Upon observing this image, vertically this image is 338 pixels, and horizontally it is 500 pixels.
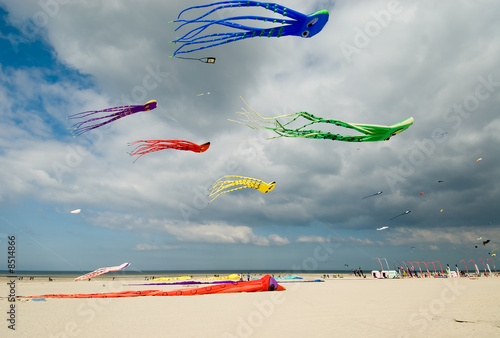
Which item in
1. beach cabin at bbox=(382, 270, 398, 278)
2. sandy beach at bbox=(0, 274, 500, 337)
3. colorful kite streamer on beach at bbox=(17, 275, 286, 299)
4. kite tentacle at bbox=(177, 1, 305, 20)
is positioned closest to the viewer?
kite tentacle at bbox=(177, 1, 305, 20)

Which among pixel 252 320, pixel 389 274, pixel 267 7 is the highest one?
pixel 267 7

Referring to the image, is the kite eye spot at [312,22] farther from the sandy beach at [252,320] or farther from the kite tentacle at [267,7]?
the sandy beach at [252,320]

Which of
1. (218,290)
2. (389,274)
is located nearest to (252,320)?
(218,290)

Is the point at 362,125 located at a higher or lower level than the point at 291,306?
higher

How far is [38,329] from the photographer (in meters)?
8.64

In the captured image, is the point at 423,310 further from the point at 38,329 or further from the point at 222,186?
the point at 38,329

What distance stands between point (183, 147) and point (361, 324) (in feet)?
32.8

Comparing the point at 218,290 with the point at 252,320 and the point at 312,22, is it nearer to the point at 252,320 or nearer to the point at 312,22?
the point at 252,320

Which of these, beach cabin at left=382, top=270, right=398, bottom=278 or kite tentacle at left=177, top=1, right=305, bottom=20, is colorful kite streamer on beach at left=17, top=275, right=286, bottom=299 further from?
beach cabin at left=382, top=270, right=398, bottom=278

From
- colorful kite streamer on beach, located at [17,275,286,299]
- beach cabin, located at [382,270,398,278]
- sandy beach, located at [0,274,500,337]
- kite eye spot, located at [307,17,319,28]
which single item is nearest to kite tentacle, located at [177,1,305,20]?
kite eye spot, located at [307,17,319,28]

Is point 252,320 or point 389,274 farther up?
point 252,320

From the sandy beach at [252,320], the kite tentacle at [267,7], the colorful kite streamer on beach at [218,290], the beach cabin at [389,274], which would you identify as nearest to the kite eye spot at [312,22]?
the kite tentacle at [267,7]

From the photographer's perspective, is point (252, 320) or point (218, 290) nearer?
point (252, 320)

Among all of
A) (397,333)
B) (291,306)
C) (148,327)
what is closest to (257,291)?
(291,306)
